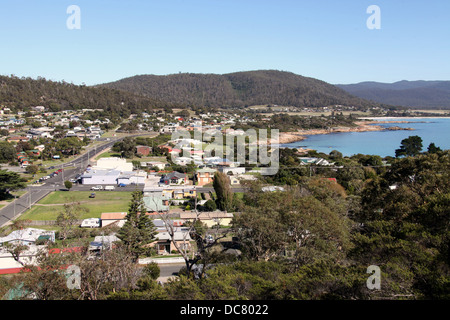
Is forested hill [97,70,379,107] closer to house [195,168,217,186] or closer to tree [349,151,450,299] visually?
house [195,168,217,186]

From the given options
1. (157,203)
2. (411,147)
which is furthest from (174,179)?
(411,147)

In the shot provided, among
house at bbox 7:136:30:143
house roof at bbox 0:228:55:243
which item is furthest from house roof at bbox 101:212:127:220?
house at bbox 7:136:30:143

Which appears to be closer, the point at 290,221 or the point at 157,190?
the point at 290,221

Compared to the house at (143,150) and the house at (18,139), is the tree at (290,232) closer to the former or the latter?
the house at (143,150)

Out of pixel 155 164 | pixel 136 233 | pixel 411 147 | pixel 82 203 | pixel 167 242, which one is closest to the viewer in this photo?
pixel 136 233

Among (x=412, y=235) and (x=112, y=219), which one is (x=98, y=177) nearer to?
(x=112, y=219)
